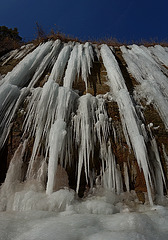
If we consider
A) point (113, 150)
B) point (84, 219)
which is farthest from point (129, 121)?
point (84, 219)

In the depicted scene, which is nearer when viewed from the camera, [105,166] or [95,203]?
[95,203]

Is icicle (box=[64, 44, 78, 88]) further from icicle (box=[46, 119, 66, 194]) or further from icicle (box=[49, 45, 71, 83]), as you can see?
icicle (box=[46, 119, 66, 194])

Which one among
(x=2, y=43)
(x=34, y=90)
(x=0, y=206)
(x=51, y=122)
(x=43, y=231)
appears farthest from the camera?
(x=2, y=43)

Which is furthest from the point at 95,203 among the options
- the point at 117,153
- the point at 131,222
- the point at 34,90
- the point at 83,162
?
the point at 34,90

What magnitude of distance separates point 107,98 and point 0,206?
7.50 ft

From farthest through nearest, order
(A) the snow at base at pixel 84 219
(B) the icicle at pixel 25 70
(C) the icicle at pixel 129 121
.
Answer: (B) the icicle at pixel 25 70
(C) the icicle at pixel 129 121
(A) the snow at base at pixel 84 219

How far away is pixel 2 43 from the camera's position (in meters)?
5.65

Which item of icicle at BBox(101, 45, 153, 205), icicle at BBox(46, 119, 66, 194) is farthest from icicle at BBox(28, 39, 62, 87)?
icicle at BBox(101, 45, 153, 205)

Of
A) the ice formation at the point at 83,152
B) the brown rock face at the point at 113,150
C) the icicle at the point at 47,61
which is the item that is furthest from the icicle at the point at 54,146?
the icicle at the point at 47,61

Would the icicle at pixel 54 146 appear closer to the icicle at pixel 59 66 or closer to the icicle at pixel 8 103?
the icicle at pixel 8 103

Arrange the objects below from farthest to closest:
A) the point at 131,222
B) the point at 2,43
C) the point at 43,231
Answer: the point at 2,43, the point at 131,222, the point at 43,231

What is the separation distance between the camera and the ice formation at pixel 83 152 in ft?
5.42

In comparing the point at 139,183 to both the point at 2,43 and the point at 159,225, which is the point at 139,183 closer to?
the point at 159,225

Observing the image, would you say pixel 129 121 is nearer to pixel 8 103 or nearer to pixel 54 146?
pixel 54 146
